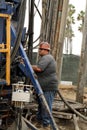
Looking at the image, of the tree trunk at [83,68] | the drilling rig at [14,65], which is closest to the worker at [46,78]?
the drilling rig at [14,65]

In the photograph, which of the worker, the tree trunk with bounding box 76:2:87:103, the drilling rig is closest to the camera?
the drilling rig

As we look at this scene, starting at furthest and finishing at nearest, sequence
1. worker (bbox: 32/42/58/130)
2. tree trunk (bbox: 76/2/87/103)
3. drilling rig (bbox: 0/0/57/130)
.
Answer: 1. tree trunk (bbox: 76/2/87/103)
2. worker (bbox: 32/42/58/130)
3. drilling rig (bbox: 0/0/57/130)

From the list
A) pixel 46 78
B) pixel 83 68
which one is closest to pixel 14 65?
pixel 46 78

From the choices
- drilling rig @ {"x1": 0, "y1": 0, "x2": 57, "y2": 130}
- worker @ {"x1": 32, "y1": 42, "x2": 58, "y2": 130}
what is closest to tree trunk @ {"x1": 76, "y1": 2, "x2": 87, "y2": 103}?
worker @ {"x1": 32, "y1": 42, "x2": 58, "y2": 130}

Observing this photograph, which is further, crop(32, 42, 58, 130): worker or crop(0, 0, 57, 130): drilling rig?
crop(32, 42, 58, 130): worker

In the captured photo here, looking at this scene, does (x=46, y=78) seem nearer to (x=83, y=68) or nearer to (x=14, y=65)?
(x=14, y=65)

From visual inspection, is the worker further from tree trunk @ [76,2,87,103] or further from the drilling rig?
tree trunk @ [76,2,87,103]

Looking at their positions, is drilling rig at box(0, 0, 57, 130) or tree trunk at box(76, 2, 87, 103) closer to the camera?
drilling rig at box(0, 0, 57, 130)

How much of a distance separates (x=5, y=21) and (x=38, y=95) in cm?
145

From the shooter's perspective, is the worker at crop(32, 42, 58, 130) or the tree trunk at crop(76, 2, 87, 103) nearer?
the worker at crop(32, 42, 58, 130)

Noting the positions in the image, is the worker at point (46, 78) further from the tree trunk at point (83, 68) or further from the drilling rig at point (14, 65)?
the tree trunk at point (83, 68)

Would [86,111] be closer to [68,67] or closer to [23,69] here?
[23,69]

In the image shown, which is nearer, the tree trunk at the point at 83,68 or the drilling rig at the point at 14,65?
the drilling rig at the point at 14,65

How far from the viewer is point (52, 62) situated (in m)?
7.64
